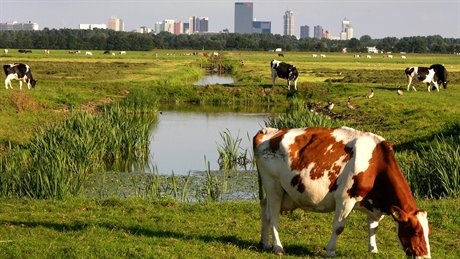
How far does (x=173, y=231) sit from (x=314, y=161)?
2.79 metres

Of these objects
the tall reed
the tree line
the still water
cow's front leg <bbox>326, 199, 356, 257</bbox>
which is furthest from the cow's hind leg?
the tree line

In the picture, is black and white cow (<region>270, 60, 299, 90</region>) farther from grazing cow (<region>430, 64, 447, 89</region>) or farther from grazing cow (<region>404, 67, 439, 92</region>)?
grazing cow (<region>430, 64, 447, 89</region>)

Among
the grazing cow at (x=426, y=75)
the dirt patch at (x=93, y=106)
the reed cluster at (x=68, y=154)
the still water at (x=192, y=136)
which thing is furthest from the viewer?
the grazing cow at (x=426, y=75)

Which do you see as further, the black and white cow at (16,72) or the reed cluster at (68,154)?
the black and white cow at (16,72)

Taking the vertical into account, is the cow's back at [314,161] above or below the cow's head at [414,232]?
above

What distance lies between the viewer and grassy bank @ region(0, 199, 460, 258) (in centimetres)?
956

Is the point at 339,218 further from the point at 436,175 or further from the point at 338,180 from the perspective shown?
the point at 436,175

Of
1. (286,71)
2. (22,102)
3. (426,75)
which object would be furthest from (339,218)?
(286,71)

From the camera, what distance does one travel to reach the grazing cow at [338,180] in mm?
8961

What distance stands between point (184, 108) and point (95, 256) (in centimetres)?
3087

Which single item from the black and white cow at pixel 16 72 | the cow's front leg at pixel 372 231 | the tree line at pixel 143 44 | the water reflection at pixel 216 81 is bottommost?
the cow's front leg at pixel 372 231

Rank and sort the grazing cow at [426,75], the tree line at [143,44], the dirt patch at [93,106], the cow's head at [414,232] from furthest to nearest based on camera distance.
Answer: the tree line at [143,44] < the grazing cow at [426,75] < the dirt patch at [93,106] < the cow's head at [414,232]

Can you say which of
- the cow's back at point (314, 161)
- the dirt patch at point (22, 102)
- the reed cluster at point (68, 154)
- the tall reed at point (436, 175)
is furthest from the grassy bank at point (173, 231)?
the dirt patch at point (22, 102)

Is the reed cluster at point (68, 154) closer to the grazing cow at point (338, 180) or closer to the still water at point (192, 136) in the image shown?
the still water at point (192, 136)
